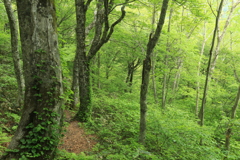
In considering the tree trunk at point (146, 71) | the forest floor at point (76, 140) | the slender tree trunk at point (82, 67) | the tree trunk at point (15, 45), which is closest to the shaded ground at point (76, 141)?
the forest floor at point (76, 140)

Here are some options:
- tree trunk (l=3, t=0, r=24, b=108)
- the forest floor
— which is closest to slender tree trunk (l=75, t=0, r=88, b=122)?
the forest floor

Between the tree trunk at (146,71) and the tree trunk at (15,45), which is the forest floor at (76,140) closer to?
the tree trunk at (15,45)

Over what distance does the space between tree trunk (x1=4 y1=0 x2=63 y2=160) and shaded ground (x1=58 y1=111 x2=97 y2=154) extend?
72.3 inches

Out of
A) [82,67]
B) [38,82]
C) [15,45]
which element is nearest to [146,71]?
[38,82]

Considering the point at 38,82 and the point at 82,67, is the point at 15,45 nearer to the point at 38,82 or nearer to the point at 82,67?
the point at 82,67

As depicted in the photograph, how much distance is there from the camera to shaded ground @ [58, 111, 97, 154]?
14.6 feet

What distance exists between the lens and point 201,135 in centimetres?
417

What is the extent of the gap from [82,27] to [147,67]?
132 inches

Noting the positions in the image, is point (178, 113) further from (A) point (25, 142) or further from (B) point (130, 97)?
(A) point (25, 142)

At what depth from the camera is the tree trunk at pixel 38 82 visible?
2.46m

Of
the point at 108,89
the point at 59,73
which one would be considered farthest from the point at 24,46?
the point at 108,89

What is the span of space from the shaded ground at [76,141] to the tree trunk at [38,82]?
184cm

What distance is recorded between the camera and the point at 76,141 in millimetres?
4891

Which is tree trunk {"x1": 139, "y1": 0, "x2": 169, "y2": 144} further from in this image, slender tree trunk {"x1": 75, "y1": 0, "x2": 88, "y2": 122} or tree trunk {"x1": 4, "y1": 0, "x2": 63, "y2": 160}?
slender tree trunk {"x1": 75, "y1": 0, "x2": 88, "y2": 122}
